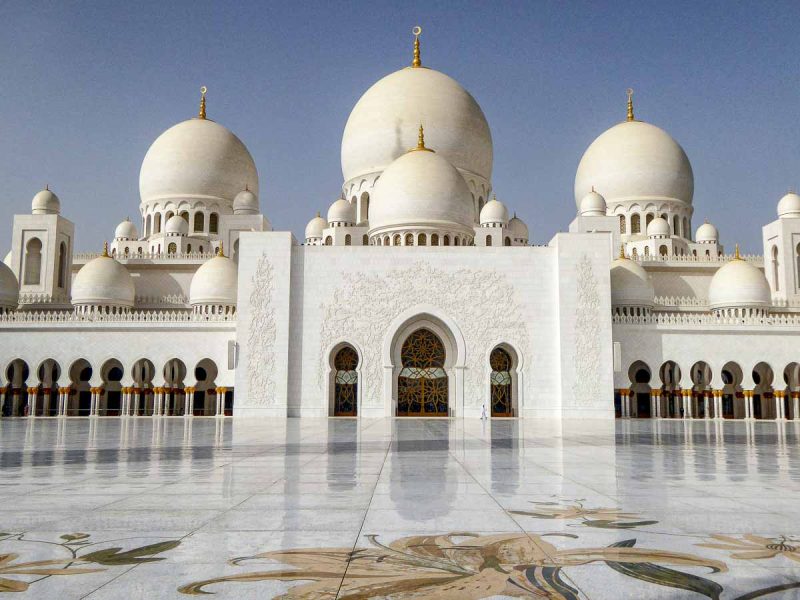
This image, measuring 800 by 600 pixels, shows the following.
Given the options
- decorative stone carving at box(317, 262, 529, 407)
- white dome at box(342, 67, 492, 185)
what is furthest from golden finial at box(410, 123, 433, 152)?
decorative stone carving at box(317, 262, 529, 407)

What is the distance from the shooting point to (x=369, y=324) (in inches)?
747

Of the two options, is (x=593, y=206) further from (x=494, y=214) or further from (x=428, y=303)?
(x=428, y=303)

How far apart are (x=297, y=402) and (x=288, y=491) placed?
48.0 ft

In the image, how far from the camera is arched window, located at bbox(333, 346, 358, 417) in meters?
18.9

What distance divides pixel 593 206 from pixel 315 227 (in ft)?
30.8

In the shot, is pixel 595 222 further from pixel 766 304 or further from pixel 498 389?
pixel 498 389

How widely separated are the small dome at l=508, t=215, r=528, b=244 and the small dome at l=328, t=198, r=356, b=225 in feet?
17.5

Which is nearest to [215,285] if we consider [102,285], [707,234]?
[102,285]

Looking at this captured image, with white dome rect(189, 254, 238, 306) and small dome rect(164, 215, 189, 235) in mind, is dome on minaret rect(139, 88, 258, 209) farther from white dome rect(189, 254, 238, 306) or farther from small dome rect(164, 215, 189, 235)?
white dome rect(189, 254, 238, 306)

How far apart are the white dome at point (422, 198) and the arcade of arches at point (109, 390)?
633 centimetres

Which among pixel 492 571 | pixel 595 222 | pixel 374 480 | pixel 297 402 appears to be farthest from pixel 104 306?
pixel 492 571

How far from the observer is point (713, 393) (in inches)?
784

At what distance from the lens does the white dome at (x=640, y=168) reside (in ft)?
88.2

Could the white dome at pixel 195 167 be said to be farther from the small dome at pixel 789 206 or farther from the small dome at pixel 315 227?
the small dome at pixel 789 206
